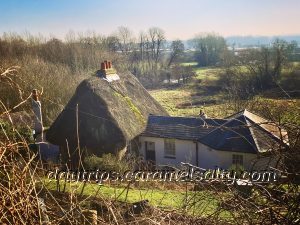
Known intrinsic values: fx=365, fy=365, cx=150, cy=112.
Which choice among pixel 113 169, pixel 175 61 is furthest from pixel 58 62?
pixel 175 61

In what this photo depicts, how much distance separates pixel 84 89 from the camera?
18.8 metres

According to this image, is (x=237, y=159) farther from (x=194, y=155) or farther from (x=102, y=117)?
(x=102, y=117)

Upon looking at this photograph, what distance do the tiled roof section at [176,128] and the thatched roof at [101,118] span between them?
28.6 inches

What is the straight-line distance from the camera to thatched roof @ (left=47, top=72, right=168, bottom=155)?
55.6 ft

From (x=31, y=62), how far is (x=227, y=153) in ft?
58.1

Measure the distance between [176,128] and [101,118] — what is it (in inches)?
145

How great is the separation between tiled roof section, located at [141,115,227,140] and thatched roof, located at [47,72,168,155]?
73 centimetres

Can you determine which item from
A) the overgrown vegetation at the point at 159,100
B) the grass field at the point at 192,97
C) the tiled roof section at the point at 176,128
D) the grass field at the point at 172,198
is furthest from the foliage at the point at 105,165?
the grass field at the point at 192,97

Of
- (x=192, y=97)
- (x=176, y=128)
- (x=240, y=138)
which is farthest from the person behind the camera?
(x=192, y=97)

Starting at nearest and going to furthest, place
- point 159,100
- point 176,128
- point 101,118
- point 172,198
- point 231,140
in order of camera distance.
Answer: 1. point 172,198
2. point 231,140
3. point 101,118
4. point 176,128
5. point 159,100

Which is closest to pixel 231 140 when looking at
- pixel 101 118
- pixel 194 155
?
pixel 194 155

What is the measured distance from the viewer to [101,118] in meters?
15.7

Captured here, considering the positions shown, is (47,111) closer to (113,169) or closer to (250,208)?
(113,169)

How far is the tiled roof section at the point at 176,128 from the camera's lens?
16.6 m
